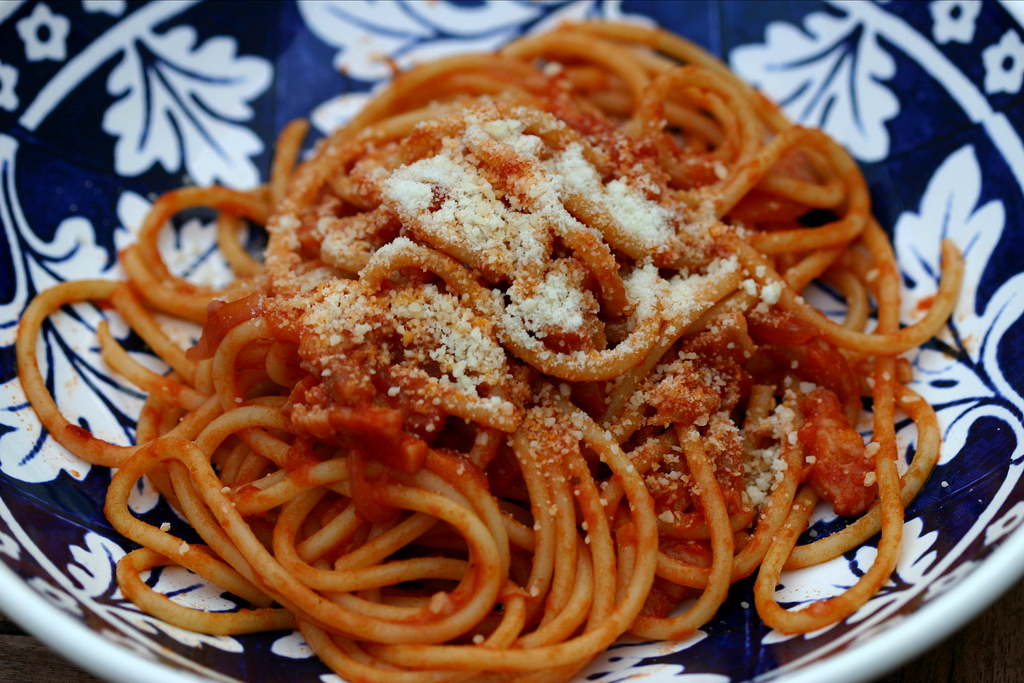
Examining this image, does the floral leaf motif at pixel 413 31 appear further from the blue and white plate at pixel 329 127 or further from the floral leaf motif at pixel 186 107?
the floral leaf motif at pixel 186 107

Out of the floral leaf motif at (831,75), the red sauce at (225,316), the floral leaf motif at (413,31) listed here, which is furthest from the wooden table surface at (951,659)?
the floral leaf motif at (413,31)

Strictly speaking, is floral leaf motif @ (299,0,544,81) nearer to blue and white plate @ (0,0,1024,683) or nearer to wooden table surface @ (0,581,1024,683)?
blue and white plate @ (0,0,1024,683)

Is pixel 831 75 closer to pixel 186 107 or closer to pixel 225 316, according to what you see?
pixel 225 316

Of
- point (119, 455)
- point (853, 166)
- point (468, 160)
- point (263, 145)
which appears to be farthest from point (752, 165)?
point (119, 455)

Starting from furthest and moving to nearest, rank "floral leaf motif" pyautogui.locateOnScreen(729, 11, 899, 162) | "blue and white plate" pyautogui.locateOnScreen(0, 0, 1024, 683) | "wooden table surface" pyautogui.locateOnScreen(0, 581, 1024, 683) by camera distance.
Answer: "floral leaf motif" pyautogui.locateOnScreen(729, 11, 899, 162) < "wooden table surface" pyautogui.locateOnScreen(0, 581, 1024, 683) < "blue and white plate" pyautogui.locateOnScreen(0, 0, 1024, 683)

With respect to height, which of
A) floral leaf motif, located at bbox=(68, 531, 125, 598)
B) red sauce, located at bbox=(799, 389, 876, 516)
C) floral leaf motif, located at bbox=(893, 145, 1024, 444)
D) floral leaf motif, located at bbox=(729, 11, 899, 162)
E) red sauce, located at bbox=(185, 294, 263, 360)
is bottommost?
floral leaf motif, located at bbox=(68, 531, 125, 598)

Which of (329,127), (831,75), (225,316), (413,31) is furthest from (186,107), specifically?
(831,75)

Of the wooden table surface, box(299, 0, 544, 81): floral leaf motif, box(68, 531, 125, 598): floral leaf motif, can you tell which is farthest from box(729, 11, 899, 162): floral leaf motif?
box(68, 531, 125, 598): floral leaf motif
